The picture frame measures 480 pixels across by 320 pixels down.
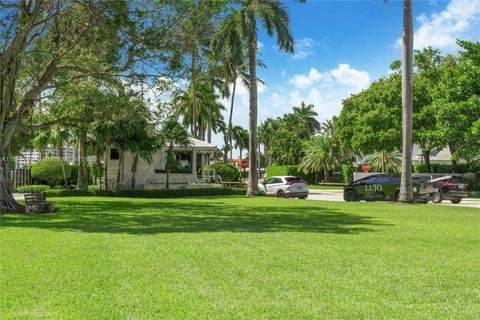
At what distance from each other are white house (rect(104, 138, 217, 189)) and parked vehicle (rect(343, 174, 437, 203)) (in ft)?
43.9

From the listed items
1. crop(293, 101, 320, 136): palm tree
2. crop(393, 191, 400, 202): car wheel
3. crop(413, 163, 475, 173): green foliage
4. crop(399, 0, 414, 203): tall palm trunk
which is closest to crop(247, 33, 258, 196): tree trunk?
crop(393, 191, 400, 202): car wheel

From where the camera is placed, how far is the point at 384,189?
2834cm

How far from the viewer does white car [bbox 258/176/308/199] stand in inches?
1299

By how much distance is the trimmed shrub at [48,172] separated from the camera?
37500 millimetres

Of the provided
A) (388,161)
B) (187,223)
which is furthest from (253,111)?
(388,161)

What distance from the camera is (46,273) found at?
23.7 ft

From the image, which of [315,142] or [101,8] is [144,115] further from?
[315,142]

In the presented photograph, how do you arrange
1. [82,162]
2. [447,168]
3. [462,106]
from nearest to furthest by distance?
[82,162] < [462,106] < [447,168]

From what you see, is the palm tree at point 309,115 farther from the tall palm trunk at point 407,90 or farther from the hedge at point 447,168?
the tall palm trunk at point 407,90

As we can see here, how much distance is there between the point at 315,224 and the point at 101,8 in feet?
32.7

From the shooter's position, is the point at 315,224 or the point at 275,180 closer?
the point at 315,224

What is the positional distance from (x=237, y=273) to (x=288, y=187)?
26.0 metres

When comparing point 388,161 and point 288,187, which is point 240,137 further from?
point 288,187

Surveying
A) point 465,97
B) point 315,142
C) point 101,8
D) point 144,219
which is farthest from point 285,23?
point 315,142
